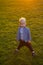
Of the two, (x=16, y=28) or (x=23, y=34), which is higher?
(x=23, y=34)

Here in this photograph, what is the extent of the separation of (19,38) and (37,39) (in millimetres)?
1382

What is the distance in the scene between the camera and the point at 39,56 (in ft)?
24.6

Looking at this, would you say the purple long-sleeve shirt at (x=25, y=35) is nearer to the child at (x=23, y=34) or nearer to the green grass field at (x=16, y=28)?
the child at (x=23, y=34)

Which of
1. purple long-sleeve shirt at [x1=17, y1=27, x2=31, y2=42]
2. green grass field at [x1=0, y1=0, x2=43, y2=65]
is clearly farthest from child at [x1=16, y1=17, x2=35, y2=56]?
green grass field at [x1=0, y1=0, x2=43, y2=65]

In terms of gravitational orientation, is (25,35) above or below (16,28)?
above

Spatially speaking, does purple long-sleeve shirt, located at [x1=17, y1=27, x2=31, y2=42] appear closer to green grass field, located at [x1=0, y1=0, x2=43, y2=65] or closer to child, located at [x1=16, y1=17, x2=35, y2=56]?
child, located at [x1=16, y1=17, x2=35, y2=56]

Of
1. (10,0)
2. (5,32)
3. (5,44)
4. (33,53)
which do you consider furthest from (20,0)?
(33,53)

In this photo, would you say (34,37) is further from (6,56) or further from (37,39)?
(6,56)

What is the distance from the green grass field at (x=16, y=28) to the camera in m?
7.40

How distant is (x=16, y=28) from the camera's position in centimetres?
941

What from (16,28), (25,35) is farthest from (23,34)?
(16,28)

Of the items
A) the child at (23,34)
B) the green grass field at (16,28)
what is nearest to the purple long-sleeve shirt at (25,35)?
the child at (23,34)

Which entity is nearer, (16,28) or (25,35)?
(25,35)

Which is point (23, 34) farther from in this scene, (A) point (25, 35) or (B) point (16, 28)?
(B) point (16, 28)
